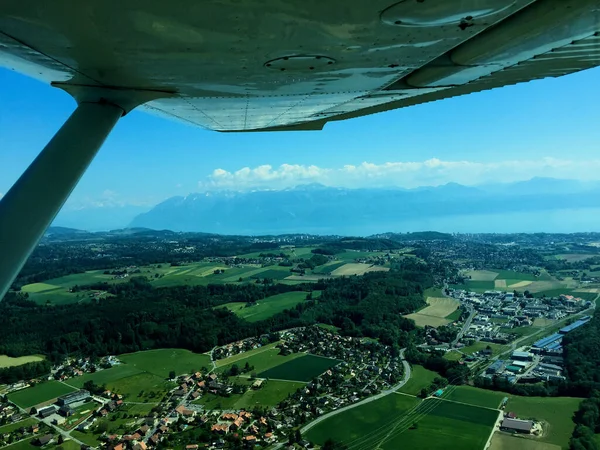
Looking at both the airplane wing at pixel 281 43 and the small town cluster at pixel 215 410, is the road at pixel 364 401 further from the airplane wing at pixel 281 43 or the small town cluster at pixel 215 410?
the airplane wing at pixel 281 43

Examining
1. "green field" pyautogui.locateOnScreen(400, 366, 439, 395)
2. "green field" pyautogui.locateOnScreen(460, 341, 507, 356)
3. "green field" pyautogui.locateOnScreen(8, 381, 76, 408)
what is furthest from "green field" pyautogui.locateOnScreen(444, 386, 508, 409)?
"green field" pyautogui.locateOnScreen(8, 381, 76, 408)

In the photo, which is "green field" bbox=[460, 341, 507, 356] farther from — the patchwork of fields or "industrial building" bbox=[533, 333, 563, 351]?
the patchwork of fields

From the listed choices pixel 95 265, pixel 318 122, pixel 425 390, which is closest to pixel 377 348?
pixel 425 390

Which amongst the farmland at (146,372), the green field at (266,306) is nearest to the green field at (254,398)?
the farmland at (146,372)

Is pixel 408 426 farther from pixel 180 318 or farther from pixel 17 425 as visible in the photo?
pixel 180 318

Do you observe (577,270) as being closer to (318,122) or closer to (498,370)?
(498,370)

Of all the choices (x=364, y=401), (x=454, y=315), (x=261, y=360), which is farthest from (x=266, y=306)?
(x=364, y=401)
